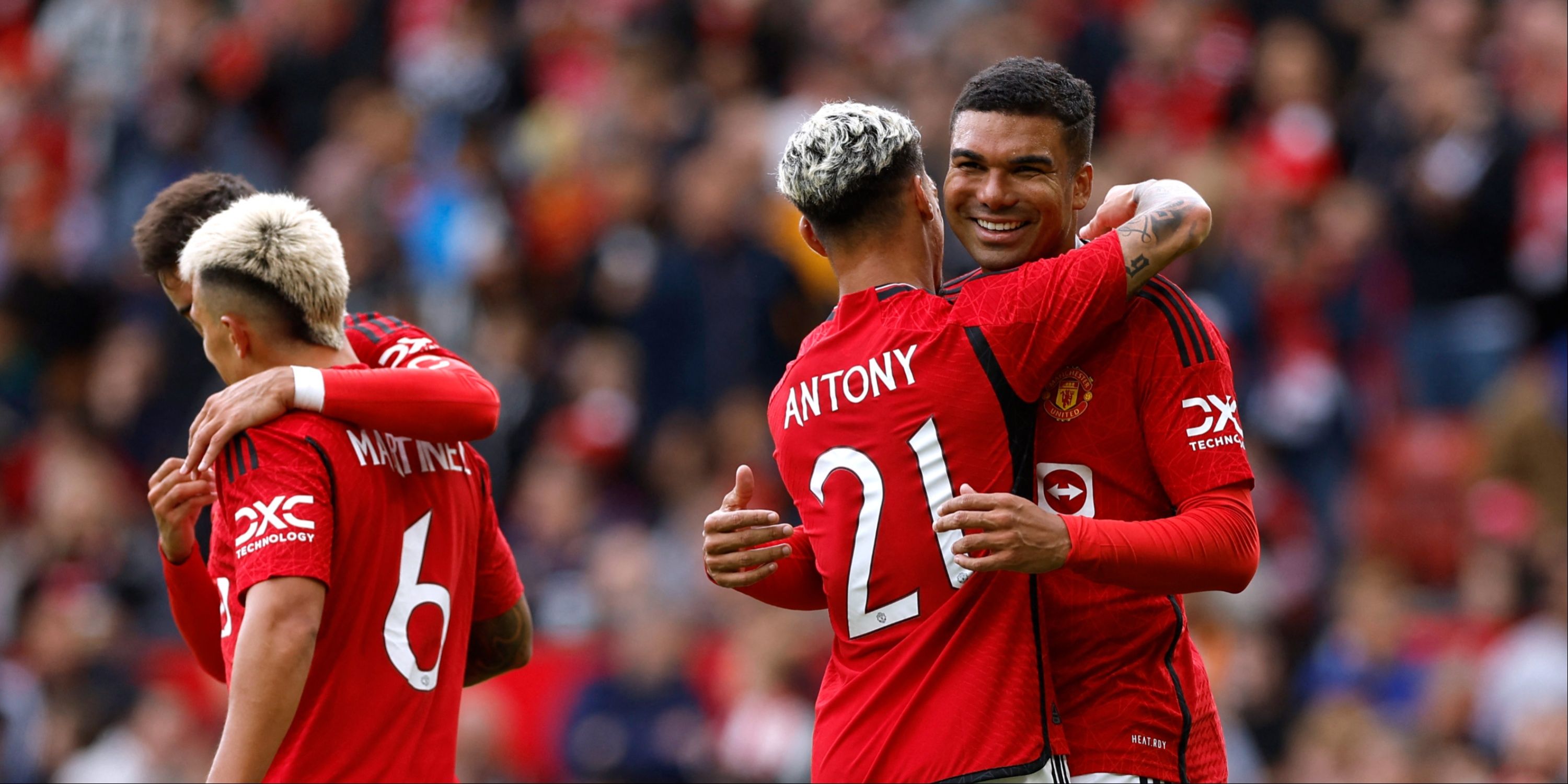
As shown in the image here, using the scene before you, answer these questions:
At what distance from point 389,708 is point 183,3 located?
12743 millimetres

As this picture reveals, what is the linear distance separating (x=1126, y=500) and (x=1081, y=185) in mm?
815

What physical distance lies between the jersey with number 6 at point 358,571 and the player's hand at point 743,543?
0.93 metres

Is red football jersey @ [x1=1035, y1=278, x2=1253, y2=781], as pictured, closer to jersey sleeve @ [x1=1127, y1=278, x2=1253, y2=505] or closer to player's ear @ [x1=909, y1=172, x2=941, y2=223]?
jersey sleeve @ [x1=1127, y1=278, x2=1253, y2=505]

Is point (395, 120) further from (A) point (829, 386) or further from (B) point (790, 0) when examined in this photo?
(A) point (829, 386)

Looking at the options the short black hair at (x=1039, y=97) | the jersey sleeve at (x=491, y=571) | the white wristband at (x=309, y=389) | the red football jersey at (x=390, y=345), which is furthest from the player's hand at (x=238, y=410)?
the short black hair at (x=1039, y=97)

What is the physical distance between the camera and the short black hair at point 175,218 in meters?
5.10

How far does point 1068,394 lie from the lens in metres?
4.30

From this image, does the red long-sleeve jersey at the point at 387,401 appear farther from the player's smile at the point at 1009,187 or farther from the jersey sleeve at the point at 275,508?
the player's smile at the point at 1009,187

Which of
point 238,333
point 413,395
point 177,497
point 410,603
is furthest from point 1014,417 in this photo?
point 177,497

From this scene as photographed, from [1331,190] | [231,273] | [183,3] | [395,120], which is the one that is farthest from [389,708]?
[183,3]

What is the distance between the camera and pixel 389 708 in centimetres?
479

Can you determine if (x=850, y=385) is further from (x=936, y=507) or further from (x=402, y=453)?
(x=402, y=453)

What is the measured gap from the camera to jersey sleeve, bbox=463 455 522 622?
529cm

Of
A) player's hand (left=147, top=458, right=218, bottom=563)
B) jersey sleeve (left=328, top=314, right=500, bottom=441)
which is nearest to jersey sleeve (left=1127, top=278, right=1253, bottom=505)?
jersey sleeve (left=328, top=314, right=500, bottom=441)
